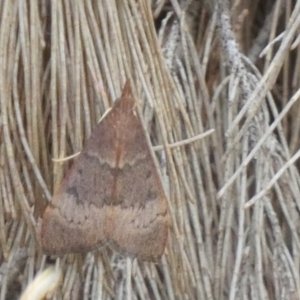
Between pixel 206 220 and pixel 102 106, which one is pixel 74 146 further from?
pixel 206 220

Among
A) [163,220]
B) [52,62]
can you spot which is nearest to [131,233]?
[163,220]

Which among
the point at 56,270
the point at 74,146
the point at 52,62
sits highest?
the point at 52,62

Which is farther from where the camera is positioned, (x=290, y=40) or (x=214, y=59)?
(x=214, y=59)

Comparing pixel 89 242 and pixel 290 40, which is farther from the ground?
pixel 290 40
